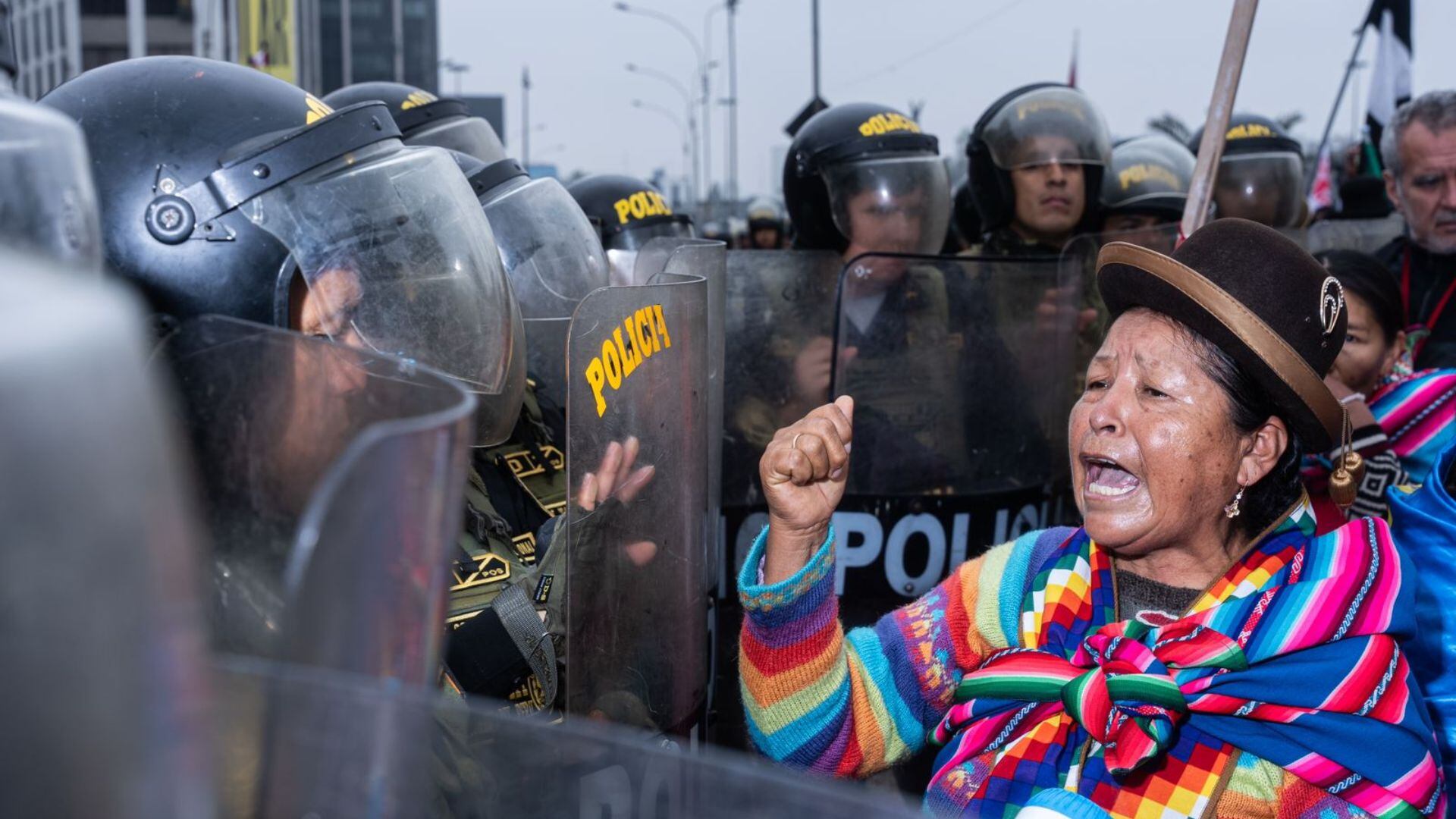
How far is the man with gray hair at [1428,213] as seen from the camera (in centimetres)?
390

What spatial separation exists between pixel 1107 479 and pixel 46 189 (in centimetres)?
179

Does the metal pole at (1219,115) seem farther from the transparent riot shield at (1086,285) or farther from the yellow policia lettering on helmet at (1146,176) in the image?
the yellow policia lettering on helmet at (1146,176)

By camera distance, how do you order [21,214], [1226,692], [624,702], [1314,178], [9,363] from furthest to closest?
[1314,178] < [1226,692] < [624,702] < [21,214] < [9,363]

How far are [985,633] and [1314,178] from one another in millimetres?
10006

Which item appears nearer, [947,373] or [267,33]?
[947,373]

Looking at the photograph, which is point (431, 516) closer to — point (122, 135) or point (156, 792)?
point (156, 792)

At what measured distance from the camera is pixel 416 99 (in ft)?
15.1

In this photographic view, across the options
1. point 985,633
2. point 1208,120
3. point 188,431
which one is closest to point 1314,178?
point 1208,120

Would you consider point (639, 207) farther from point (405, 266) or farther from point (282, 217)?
point (282, 217)

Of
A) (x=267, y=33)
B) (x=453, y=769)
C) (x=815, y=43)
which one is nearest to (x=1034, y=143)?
(x=453, y=769)

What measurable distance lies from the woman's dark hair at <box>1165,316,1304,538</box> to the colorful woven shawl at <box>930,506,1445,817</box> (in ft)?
0.34

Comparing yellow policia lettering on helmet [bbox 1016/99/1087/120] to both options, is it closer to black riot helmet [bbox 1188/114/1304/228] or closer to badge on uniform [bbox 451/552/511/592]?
black riot helmet [bbox 1188/114/1304/228]

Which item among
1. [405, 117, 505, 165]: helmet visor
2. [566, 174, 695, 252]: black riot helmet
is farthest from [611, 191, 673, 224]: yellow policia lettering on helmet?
[405, 117, 505, 165]: helmet visor

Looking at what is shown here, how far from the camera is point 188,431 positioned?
778mm
